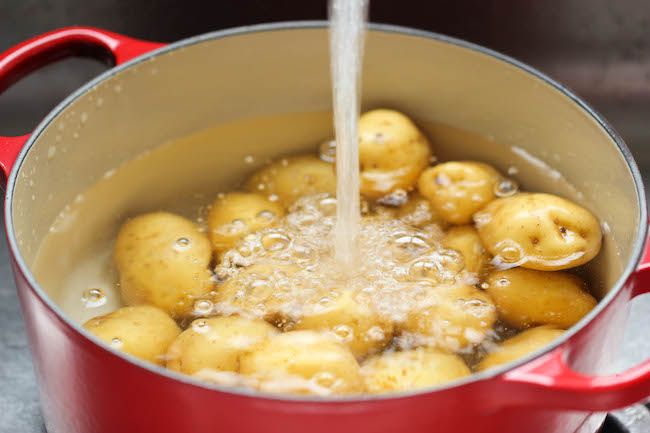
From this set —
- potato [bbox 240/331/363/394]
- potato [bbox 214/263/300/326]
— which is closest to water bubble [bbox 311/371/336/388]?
potato [bbox 240/331/363/394]

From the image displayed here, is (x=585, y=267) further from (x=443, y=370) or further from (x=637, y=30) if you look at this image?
(x=637, y=30)

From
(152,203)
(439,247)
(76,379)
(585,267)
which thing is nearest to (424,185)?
(439,247)

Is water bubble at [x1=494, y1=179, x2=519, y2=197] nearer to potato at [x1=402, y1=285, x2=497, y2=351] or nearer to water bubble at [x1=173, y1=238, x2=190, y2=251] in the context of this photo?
potato at [x1=402, y1=285, x2=497, y2=351]

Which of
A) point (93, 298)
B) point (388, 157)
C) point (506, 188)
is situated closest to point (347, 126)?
point (388, 157)

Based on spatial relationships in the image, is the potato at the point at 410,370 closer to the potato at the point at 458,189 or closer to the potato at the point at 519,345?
the potato at the point at 519,345

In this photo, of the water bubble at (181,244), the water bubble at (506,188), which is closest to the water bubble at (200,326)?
the water bubble at (181,244)
